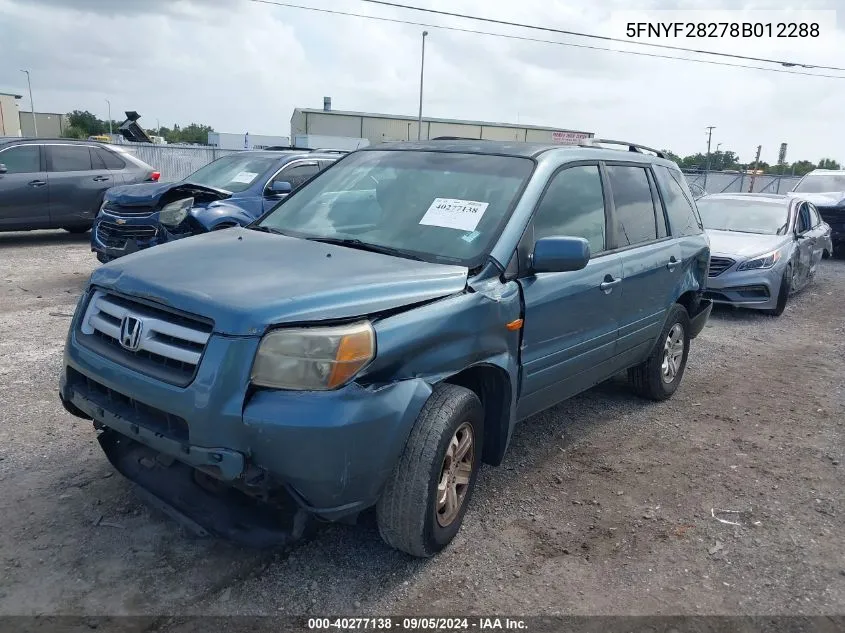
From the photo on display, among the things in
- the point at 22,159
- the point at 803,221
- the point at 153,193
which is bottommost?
the point at 803,221

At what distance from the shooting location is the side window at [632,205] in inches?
177

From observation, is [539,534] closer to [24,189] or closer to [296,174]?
[296,174]

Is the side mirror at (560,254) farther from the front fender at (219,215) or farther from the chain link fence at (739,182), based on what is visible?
the chain link fence at (739,182)

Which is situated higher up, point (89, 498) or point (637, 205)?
point (637, 205)

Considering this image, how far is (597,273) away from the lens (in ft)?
13.4

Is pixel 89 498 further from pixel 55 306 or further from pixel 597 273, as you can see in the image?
pixel 55 306

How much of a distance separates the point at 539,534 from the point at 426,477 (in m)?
0.95

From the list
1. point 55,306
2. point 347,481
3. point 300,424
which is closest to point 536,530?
point 347,481

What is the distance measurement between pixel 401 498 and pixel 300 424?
630 mm

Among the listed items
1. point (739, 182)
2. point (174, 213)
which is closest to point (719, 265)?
point (174, 213)

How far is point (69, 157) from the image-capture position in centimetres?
1134

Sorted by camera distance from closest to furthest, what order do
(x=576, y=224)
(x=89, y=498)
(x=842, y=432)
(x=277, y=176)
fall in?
(x=89, y=498) → (x=576, y=224) → (x=842, y=432) → (x=277, y=176)

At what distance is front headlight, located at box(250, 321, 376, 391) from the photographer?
2.57 m

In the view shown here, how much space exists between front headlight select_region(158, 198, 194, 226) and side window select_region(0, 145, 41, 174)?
4764mm
